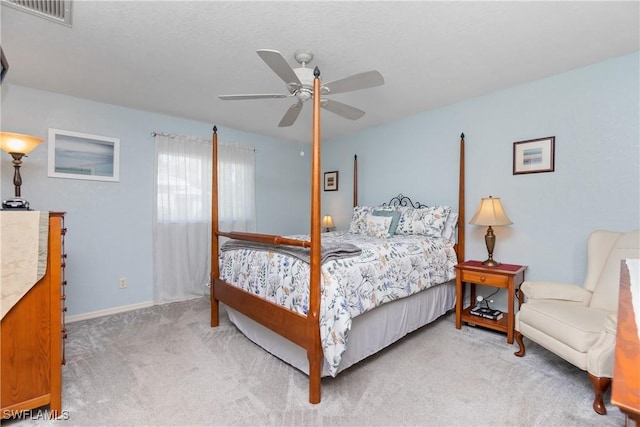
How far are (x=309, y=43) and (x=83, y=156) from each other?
8.92ft

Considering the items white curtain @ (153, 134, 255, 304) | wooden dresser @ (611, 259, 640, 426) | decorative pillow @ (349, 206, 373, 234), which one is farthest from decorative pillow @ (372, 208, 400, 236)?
wooden dresser @ (611, 259, 640, 426)

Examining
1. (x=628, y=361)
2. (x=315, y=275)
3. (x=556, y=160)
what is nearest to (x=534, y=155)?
(x=556, y=160)

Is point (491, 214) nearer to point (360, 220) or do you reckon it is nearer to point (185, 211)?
point (360, 220)

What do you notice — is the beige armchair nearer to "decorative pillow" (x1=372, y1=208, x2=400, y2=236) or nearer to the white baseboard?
"decorative pillow" (x1=372, y1=208, x2=400, y2=236)

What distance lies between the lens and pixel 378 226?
11.2ft

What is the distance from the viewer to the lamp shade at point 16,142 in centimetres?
216

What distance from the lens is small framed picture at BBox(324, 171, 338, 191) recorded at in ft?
16.1

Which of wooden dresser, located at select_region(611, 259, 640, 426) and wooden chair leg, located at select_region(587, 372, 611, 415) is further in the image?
wooden chair leg, located at select_region(587, 372, 611, 415)

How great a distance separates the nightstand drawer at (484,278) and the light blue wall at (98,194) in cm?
354

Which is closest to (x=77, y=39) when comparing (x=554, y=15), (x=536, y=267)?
(x=554, y=15)

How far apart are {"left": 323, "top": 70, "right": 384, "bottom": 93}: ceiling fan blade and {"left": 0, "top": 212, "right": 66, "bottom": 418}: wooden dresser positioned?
1.77m

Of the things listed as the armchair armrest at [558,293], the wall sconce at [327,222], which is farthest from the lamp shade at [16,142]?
the armchair armrest at [558,293]

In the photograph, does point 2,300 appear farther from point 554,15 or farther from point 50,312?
point 554,15

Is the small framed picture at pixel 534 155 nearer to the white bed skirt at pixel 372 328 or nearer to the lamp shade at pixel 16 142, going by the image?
the white bed skirt at pixel 372 328
